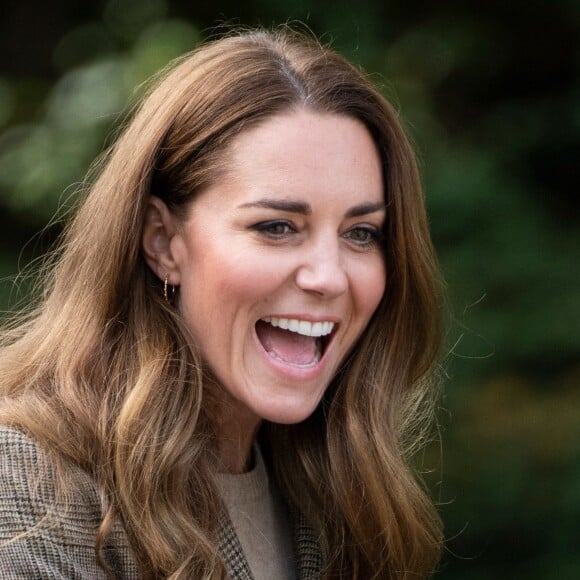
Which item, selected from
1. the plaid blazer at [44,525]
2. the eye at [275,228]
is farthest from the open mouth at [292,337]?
the plaid blazer at [44,525]

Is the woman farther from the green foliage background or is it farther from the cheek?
the green foliage background

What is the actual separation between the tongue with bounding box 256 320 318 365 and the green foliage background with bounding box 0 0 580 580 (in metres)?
1.26

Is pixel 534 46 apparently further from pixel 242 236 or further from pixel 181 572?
pixel 181 572

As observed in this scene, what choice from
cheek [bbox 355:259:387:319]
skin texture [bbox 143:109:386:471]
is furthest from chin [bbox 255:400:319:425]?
Answer: cheek [bbox 355:259:387:319]

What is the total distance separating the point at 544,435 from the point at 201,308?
190cm

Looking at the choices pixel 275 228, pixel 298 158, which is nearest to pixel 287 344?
pixel 275 228

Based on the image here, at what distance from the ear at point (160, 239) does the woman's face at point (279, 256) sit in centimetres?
2

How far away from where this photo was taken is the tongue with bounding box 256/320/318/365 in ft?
9.34

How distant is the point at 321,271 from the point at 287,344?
0.21m

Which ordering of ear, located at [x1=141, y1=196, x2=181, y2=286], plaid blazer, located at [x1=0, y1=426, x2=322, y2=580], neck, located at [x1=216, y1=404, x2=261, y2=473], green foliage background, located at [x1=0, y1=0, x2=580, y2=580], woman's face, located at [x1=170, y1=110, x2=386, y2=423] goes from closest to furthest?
plaid blazer, located at [x1=0, y1=426, x2=322, y2=580] < woman's face, located at [x1=170, y1=110, x2=386, y2=423] < ear, located at [x1=141, y1=196, x2=181, y2=286] < neck, located at [x1=216, y1=404, x2=261, y2=473] < green foliage background, located at [x1=0, y1=0, x2=580, y2=580]

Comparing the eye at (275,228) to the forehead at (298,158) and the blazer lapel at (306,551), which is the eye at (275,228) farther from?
the blazer lapel at (306,551)

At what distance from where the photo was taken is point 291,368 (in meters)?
2.84

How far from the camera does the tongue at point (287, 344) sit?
9.34ft

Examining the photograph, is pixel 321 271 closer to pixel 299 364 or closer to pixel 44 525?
pixel 299 364
